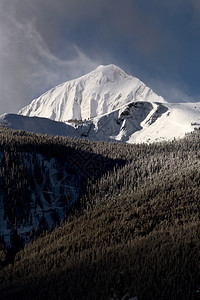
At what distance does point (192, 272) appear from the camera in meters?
36.8

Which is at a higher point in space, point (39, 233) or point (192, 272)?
point (192, 272)

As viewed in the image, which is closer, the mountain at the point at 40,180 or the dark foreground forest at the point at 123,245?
the dark foreground forest at the point at 123,245

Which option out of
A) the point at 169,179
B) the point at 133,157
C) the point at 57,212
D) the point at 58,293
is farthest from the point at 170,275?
the point at 133,157

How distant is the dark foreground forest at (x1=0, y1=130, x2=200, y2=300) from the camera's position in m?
36.1

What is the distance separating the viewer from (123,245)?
202ft

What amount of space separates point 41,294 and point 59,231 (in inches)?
2071

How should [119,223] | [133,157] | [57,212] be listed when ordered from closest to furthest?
[119,223], [57,212], [133,157]

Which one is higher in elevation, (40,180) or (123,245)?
(40,180)

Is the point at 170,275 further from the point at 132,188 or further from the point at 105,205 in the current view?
the point at 132,188

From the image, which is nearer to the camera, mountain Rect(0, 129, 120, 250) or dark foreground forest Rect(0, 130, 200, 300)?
dark foreground forest Rect(0, 130, 200, 300)

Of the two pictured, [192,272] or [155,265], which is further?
[155,265]

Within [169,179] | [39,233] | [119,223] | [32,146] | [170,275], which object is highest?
[32,146]

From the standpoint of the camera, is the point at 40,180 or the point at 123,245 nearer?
the point at 123,245

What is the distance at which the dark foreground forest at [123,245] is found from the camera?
36062 millimetres
